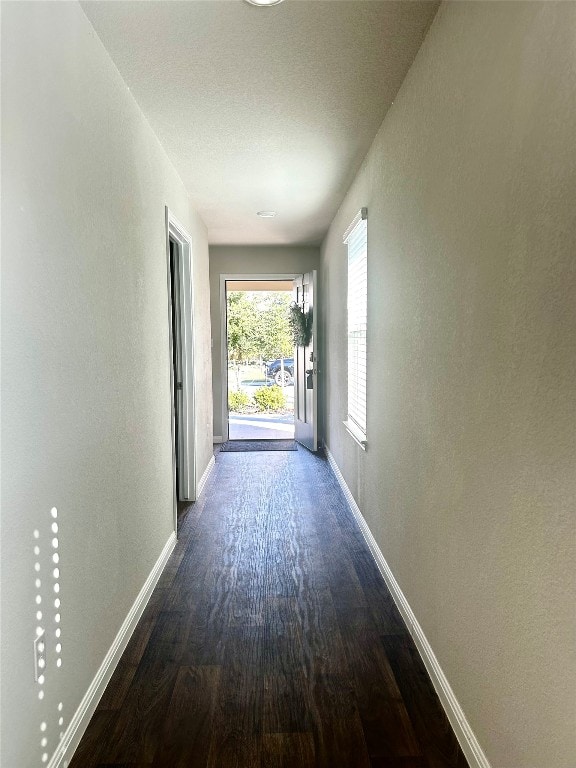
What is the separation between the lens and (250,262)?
6.88 meters

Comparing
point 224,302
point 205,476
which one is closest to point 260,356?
point 224,302

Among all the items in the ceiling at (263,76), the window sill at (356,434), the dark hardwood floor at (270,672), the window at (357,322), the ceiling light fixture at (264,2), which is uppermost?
the ceiling at (263,76)

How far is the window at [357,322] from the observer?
3736 millimetres

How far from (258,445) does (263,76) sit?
4885mm

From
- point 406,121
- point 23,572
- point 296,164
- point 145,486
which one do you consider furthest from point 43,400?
point 296,164

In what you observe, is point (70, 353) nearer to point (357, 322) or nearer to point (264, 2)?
point (264, 2)

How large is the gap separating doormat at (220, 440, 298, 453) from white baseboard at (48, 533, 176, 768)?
143 inches

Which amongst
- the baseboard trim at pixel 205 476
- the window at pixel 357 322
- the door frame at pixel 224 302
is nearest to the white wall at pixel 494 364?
the window at pixel 357 322

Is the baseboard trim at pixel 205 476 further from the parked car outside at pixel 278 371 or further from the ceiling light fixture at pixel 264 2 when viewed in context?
the parked car outside at pixel 278 371

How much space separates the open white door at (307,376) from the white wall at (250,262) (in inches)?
11.4

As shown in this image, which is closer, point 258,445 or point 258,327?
point 258,445

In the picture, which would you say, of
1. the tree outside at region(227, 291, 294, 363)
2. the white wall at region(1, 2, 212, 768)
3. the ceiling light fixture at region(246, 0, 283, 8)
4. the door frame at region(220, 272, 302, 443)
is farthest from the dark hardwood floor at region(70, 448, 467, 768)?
the tree outside at region(227, 291, 294, 363)

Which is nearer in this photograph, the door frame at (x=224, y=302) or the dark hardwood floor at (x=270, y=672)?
the dark hardwood floor at (x=270, y=672)

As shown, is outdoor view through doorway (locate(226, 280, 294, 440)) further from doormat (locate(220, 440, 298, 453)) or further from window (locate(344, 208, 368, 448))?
window (locate(344, 208, 368, 448))
